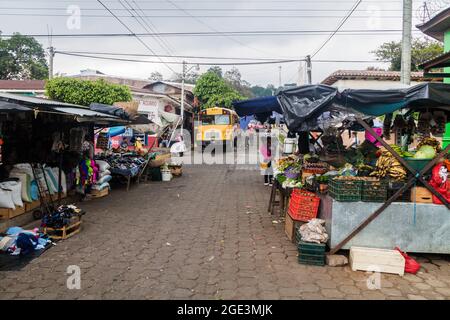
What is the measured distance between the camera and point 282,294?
3.87 meters

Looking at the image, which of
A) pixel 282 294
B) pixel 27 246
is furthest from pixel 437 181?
pixel 27 246

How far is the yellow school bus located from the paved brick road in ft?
52.5

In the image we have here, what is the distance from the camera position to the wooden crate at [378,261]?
4445 millimetres

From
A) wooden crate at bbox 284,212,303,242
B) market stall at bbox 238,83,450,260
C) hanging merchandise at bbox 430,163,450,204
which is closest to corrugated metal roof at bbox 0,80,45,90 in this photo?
wooden crate at bbox 284,212,303,242

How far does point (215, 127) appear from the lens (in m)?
23.6

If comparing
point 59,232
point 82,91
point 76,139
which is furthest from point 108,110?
point 82,91

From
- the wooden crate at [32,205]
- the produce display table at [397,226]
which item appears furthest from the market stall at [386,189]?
the wooden crate at [32,205]

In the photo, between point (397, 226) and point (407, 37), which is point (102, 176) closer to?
point (397, 226)

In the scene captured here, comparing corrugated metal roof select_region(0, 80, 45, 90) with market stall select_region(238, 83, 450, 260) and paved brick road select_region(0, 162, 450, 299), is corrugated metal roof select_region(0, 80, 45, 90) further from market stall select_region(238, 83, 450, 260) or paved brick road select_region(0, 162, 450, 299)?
market stall select_region(238, 83, 450, 260)

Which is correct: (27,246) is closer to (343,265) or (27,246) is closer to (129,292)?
(129,292)

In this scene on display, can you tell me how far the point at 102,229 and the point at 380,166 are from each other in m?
4.97

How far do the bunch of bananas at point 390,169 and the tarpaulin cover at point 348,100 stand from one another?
768 millimetres

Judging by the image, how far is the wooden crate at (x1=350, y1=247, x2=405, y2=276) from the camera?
14.6 ft

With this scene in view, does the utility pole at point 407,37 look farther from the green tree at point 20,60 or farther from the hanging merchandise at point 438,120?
the green tree at point 20,60
